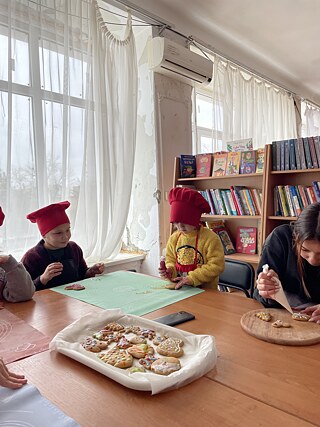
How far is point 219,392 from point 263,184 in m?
2.32

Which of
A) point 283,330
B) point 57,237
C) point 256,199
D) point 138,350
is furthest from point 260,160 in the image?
point 138,350

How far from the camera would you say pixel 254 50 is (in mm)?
4156

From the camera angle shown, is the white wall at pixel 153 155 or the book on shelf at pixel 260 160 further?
the white wall at pixel 153 155

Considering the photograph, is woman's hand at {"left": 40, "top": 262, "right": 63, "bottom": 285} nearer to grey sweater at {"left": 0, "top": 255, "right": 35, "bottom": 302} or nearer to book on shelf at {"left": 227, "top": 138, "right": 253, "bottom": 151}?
grey sweater at {"left": 0, "top": 255, "right": 35, "bottom": 302}

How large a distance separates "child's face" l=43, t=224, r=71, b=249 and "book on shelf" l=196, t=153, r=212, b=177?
1.69 meters

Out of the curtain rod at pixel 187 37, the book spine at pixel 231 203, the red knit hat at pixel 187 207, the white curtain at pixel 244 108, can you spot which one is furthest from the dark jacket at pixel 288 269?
the white curtain at pixel 244 108

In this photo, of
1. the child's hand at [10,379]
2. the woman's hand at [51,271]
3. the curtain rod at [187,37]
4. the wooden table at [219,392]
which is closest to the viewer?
the wooden table at [219,392]

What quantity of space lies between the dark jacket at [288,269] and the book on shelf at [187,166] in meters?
1.89

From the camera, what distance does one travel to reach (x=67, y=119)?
2.55 m

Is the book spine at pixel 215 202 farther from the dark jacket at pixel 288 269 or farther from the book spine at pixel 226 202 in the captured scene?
the dark jacket at pixel 288 269

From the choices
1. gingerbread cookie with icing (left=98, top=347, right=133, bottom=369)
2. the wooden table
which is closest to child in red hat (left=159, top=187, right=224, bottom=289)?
the wooden table

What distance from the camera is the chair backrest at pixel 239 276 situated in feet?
6.30

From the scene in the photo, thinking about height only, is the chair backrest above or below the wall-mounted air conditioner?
below

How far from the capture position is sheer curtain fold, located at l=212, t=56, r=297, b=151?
154 inches
